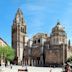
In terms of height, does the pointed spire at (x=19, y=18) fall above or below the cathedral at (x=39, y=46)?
above

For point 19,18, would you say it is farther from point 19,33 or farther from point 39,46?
point 39,46

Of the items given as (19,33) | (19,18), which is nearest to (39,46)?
(19,33)

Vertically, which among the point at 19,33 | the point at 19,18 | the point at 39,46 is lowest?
the point at 39,46

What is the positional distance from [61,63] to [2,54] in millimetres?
18914

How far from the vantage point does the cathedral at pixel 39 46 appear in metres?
82.7

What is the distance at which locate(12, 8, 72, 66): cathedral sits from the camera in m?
82.7

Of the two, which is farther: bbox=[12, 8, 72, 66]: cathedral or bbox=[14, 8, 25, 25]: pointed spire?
bbox=[14, 8, 25, 25]: pointed spire

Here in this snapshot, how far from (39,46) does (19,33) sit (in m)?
8.53

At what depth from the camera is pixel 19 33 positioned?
9488 cm

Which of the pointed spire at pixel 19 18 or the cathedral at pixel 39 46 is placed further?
the pointed spire at pixel 19 18

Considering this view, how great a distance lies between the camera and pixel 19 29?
94688mm

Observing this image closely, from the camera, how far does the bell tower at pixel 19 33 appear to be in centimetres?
9288

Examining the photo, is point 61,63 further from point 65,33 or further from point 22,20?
point 22,20

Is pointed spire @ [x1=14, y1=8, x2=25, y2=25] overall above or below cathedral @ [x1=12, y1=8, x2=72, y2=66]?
above
